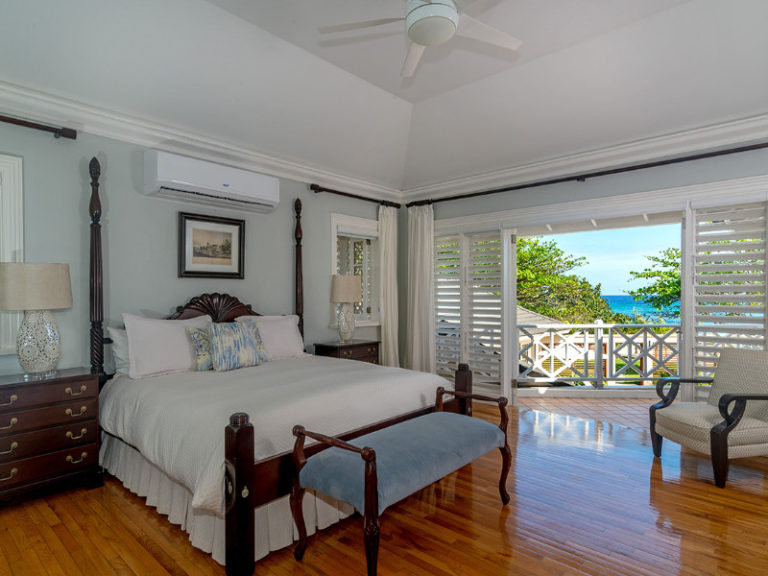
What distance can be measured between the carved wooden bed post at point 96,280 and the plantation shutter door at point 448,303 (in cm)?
365

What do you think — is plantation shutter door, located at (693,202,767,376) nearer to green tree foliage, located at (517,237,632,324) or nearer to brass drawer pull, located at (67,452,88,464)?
brass drawer pull, located at (67,452,88,464)

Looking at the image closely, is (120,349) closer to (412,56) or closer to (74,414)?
(74,414)

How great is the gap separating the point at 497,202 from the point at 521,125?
1.02m

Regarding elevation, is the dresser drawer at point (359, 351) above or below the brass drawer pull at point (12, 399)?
below

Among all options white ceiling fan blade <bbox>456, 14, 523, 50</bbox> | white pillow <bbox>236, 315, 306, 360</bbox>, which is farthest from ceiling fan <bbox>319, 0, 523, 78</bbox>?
white pillow <bbox>236, 315, 306, 360</bbox>

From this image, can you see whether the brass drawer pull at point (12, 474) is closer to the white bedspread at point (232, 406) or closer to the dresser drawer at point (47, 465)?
the dresser drawer at point (47, 465)

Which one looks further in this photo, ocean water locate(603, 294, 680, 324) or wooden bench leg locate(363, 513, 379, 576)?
ocean water locate(603, 294, 680, 324)

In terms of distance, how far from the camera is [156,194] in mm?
3623

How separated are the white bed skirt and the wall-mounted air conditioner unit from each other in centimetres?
199

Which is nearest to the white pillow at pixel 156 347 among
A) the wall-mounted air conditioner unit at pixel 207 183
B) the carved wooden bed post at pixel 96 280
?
the carved wooden bed post at pixel 96 280

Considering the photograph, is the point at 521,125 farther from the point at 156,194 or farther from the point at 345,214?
the point at 156,194

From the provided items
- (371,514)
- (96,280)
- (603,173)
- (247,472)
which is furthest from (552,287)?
(247,472)

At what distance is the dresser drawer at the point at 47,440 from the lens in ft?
8.39

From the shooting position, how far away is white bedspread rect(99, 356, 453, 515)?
83.0 inches
